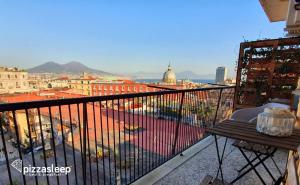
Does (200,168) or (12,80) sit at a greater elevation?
(12,80)

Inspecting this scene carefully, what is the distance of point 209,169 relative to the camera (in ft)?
7.48

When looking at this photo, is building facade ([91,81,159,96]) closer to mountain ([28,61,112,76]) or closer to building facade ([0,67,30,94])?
building facade ([0,67,30,94])

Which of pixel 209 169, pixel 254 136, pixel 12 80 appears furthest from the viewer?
pixel 12 80

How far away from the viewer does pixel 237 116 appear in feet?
8.00

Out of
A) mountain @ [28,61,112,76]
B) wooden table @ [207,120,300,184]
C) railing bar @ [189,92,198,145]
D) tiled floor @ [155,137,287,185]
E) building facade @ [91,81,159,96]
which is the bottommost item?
tiled floor @ [155,137,287,185]

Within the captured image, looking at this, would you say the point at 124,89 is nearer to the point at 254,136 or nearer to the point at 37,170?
the point at 37,170

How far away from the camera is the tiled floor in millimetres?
2021

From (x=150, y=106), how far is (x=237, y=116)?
1337 millimetres

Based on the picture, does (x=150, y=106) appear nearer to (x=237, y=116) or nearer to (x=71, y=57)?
(x=237, y=116)

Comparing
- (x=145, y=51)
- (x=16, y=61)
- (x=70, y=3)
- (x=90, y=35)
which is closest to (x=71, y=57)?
(x=16, y=61)

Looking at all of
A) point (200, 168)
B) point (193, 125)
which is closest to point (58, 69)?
point (193, 125)

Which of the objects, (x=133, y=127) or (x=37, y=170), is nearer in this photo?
(x=37, y=170)

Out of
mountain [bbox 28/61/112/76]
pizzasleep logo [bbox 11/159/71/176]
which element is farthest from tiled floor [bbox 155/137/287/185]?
mountain [bbox 28/61/112/76]

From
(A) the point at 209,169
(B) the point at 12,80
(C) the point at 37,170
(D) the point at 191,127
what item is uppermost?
(C) the point at 37,170
